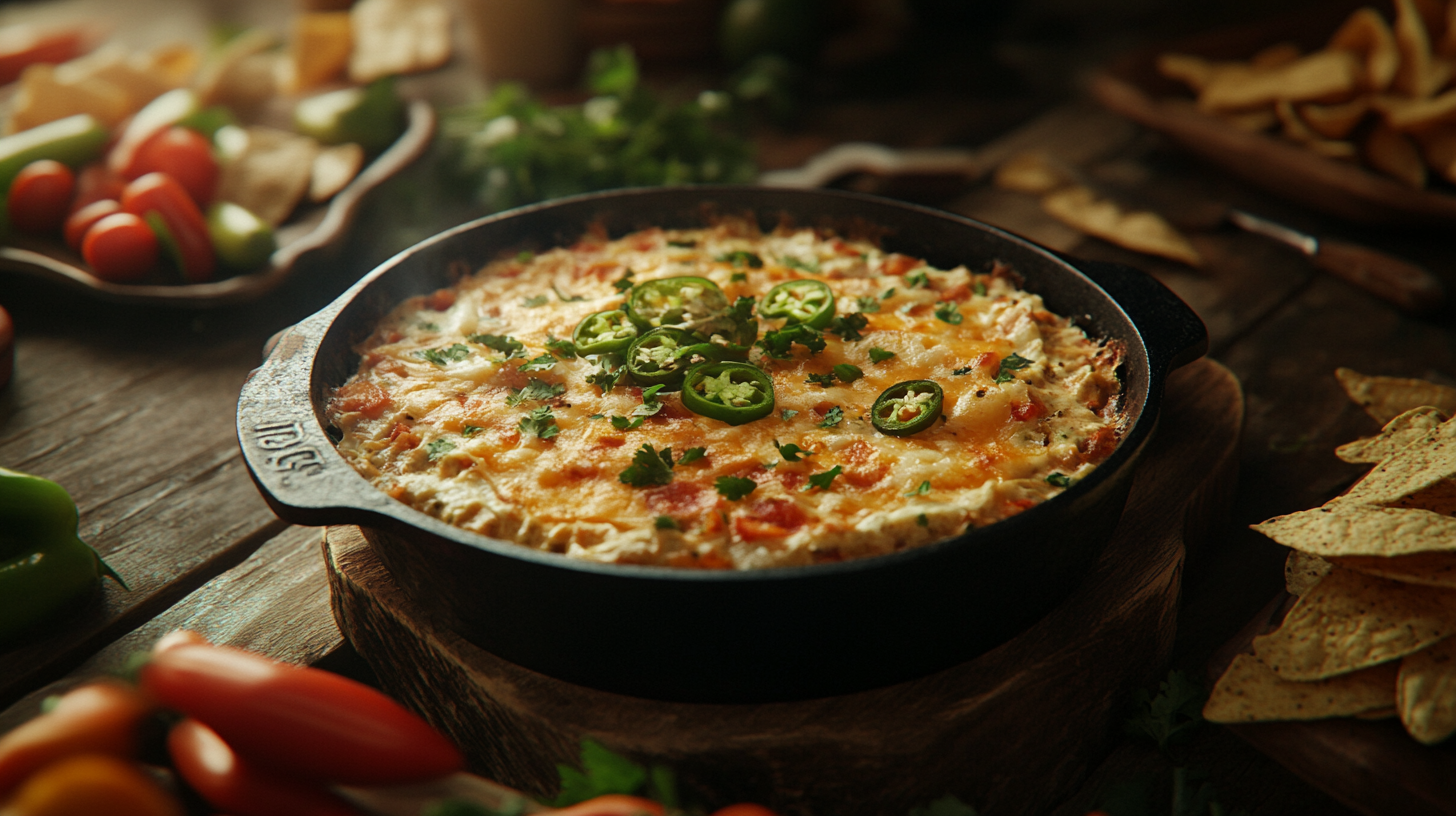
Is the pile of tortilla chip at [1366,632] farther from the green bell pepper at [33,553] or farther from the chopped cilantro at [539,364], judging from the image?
the green bell pepper at [33,553]

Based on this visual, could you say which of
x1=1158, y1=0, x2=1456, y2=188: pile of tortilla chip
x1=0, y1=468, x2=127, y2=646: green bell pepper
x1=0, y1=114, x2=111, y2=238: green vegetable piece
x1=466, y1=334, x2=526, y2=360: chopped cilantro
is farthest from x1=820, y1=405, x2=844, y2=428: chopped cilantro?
x1=0, y1=114, x2=111, y2=238: green vegetable piece

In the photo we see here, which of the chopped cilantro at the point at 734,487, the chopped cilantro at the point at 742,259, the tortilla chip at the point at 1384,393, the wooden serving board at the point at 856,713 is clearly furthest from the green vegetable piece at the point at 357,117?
the tortilla chip at the point at 1384,393

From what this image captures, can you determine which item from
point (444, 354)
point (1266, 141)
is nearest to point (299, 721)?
point (444, 354)

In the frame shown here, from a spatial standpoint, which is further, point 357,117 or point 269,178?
point 357,117

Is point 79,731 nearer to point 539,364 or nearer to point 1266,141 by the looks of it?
point 539,364

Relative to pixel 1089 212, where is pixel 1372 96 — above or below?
above

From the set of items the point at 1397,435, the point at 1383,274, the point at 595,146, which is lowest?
the point at 1383,274

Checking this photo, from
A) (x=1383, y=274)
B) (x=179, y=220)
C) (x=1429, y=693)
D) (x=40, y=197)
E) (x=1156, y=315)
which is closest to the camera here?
(x=1429, y=693)
